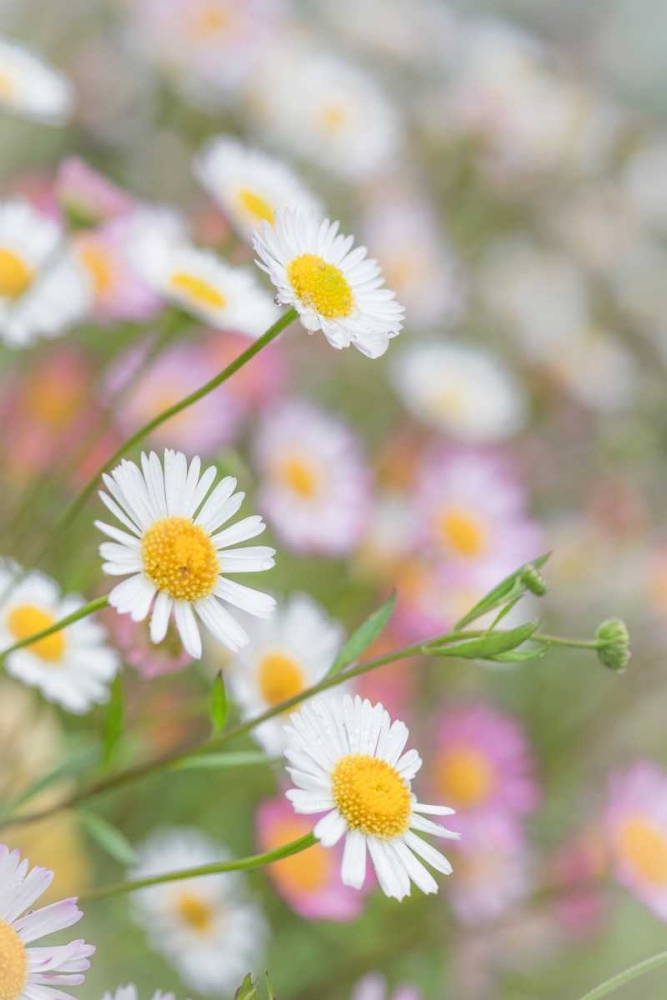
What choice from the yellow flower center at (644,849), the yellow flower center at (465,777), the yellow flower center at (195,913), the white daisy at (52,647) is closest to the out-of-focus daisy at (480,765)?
the yellow flower center at (465,777)

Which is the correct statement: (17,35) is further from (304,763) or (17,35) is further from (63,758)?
(304,763)

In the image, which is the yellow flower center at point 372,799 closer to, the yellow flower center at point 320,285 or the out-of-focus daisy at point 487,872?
the yellow flower center at point 320,285

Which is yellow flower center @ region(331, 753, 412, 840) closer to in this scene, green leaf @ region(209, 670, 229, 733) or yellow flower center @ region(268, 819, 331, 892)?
green leaf @ region(209, 670, 229, 733)

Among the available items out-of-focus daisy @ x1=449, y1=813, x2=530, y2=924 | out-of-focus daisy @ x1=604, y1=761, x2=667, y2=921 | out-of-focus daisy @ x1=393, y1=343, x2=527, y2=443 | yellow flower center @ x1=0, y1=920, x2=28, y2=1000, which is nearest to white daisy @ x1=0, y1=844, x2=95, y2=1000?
yellow flower center @ x1=0, y1=920, x2=28, y2=1000

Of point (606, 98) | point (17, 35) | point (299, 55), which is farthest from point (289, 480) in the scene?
point (606, 98)

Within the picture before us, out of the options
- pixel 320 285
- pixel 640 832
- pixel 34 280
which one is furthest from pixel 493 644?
pixel 640 832

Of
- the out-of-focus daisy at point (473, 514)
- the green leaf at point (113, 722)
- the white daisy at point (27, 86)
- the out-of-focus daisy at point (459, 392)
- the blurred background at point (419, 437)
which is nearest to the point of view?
the green leaf at point (113, 722)
